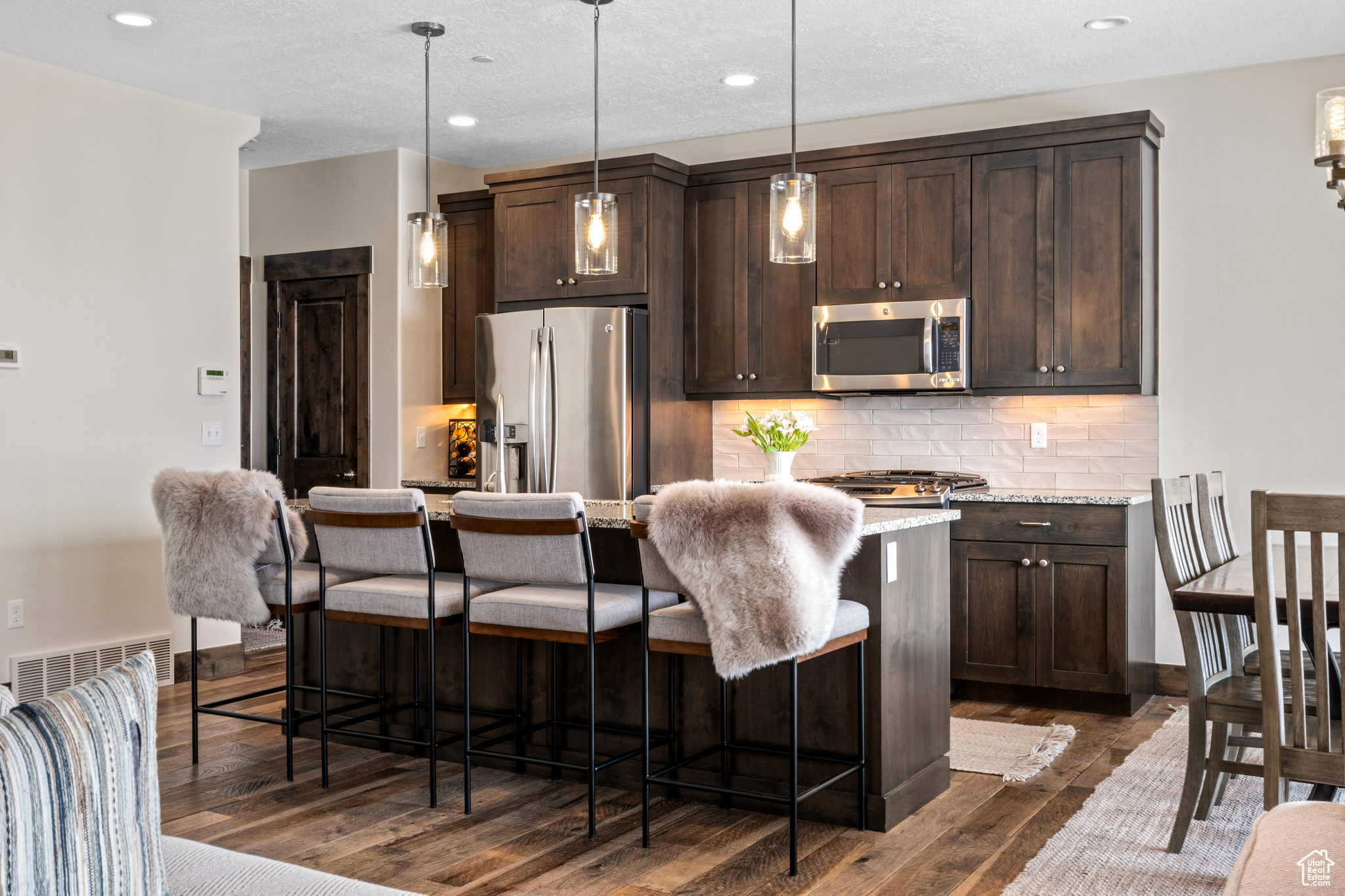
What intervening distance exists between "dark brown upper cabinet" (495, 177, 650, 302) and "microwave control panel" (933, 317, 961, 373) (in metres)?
1.38

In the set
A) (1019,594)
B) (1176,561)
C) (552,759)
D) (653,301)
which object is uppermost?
(653,301)

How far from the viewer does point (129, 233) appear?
16.2ft

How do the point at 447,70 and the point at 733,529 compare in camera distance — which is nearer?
the point at 733,529

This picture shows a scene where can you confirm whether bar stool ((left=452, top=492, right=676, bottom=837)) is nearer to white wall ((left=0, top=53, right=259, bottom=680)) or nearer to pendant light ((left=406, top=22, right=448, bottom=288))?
pendant light ((left=406, top=22, right=448, bottom=288))

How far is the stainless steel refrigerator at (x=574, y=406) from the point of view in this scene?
533 centimetres

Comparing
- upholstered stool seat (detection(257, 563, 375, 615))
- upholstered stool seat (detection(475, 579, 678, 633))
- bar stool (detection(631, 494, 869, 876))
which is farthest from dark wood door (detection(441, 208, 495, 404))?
bar stool (detection(631, 494, 869, 876))

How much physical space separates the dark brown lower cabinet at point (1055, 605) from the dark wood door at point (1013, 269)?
0.65 m

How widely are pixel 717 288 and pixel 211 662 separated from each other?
2.93 metres

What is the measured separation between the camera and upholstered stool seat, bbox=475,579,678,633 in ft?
10.00

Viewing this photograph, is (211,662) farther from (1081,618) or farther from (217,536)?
(1081,618)

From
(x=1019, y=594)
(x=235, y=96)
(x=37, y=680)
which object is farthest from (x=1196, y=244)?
(x=37, y=680)

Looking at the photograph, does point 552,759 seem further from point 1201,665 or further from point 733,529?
point 1201,665

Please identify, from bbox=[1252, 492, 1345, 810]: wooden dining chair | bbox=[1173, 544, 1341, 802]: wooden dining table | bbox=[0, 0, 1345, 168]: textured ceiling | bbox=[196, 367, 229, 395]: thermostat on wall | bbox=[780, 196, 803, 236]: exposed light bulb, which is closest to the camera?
bbox=[1252, 492, 1345, 810]: wooden dining chair

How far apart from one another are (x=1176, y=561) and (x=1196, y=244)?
234cm
